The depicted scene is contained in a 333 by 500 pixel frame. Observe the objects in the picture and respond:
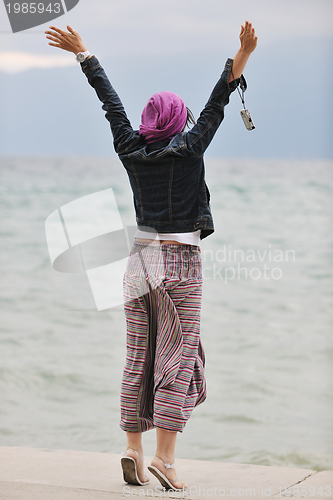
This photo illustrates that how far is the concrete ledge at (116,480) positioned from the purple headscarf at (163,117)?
1.08 m

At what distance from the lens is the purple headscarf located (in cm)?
164

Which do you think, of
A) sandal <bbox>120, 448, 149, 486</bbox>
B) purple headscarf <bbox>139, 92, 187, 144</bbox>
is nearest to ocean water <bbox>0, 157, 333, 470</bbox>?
sandal <bbox>120, 448, 149, 486</bbox>

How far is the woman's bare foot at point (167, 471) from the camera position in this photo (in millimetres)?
1609

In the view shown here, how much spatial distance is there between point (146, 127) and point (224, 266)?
256 inches

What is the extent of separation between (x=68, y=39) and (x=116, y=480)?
1420 mm

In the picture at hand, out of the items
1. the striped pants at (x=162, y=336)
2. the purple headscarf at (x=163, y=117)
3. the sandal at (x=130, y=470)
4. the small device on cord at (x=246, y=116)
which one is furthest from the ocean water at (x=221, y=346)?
the small device on cord at (x=246, y=116)

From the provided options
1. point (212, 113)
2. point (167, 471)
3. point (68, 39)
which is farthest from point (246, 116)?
point (167, 471)

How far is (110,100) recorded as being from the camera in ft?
5.63

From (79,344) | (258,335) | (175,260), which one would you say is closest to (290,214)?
(258,335)

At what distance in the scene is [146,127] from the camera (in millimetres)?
1671

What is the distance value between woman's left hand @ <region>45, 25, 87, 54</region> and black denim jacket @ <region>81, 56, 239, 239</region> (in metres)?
0.06

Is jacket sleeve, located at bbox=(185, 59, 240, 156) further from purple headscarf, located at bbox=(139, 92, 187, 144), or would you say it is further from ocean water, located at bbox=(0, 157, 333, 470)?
ocean water, located at bbox=(0, 157, 333, 470)

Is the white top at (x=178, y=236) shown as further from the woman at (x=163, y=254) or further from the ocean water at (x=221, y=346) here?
the ocean water at (x=221, y=346)

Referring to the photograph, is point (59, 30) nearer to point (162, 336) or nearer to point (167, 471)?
point (162, 336)
